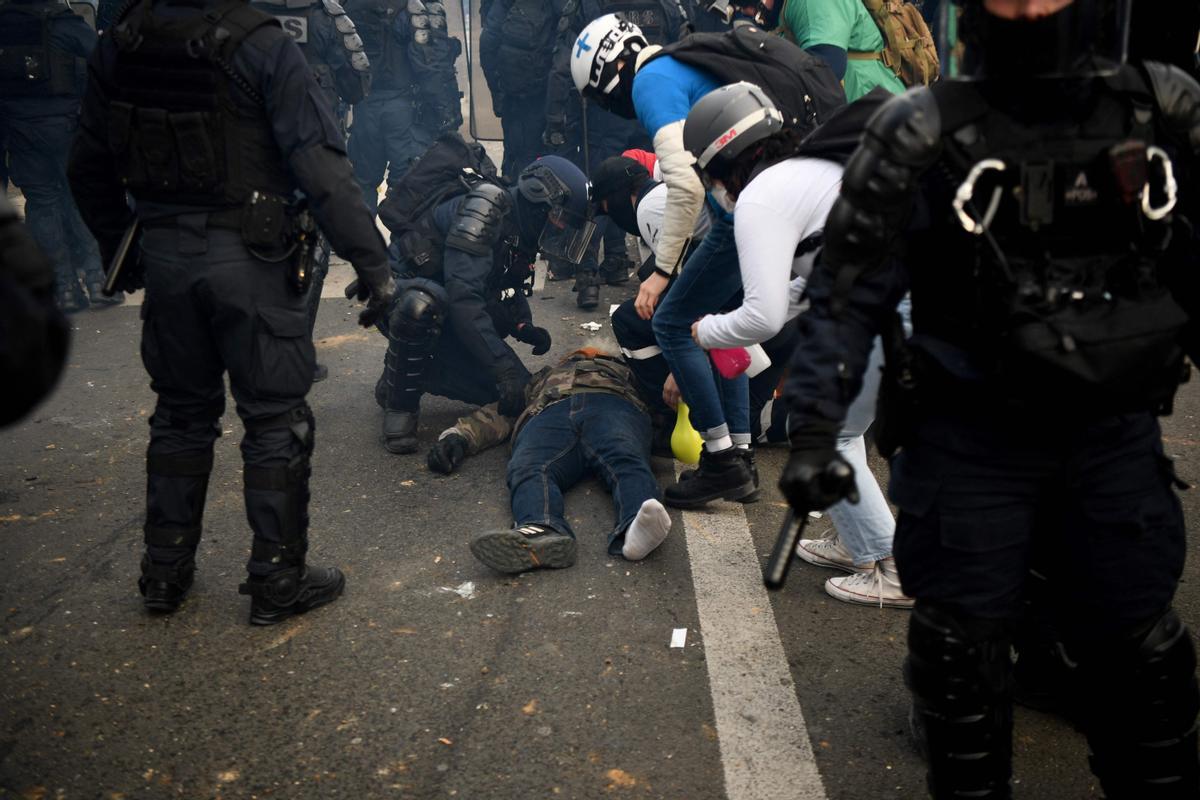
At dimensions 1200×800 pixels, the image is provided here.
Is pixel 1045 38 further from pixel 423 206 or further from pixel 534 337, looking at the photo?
pixel 534 337

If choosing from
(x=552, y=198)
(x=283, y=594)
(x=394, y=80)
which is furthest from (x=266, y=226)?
(x=394, y=80)

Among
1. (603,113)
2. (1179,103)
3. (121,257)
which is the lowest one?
(603,113)

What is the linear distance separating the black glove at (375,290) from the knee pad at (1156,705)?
7.94 ft

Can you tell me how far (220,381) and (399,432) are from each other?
1.69 metres

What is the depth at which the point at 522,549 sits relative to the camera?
3971 millimetres

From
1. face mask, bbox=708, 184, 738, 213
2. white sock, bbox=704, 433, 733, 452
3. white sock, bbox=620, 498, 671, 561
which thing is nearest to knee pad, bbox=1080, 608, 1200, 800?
white sock, bbox=620, 498, 671, 561

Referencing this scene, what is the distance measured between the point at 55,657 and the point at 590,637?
163cm

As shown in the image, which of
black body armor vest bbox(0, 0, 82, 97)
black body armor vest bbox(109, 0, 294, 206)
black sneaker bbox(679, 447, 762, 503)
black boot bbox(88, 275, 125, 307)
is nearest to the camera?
black body armor vest bbox(109, 0, 294, 206)

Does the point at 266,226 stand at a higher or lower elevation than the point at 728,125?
lower

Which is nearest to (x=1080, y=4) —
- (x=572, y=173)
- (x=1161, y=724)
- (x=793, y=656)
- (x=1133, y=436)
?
(x=1133, y=436)

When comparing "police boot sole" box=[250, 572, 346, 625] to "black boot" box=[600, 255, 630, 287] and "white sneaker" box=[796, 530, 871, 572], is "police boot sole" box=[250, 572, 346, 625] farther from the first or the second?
"black boot" box=[600, 255, 630, 287]

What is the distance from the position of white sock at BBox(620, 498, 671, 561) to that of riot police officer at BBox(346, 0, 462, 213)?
6.42m

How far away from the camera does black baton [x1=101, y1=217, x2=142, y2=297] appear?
373 centimetres

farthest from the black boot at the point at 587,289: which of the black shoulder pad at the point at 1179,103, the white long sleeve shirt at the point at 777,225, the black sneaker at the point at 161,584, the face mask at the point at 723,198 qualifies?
the black shoulder pad at the point at 1179,103
